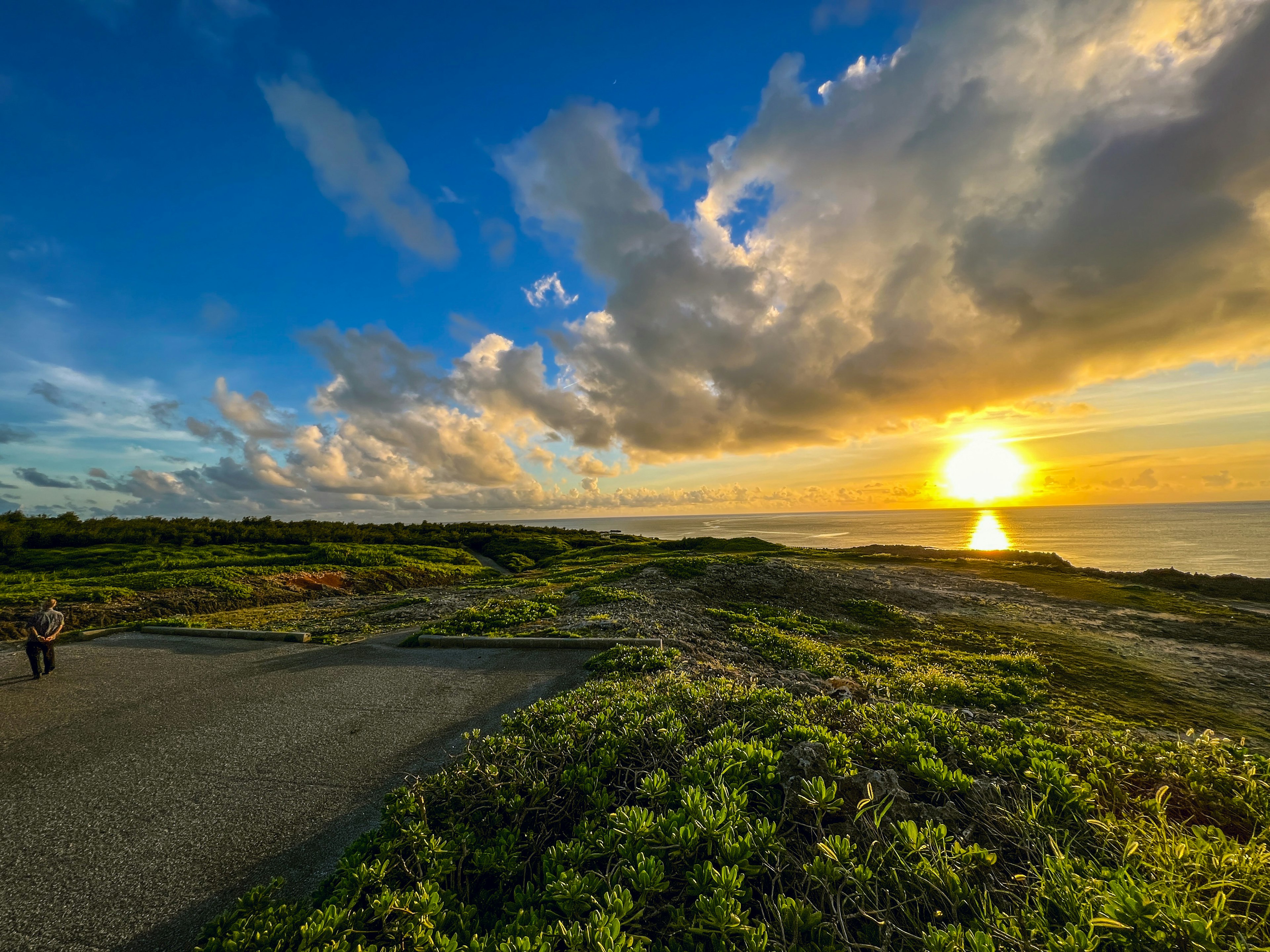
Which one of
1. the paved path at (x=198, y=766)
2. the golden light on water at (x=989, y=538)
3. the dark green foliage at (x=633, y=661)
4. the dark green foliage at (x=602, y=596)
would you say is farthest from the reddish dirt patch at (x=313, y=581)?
the golden light on water at (x=989, y=538)

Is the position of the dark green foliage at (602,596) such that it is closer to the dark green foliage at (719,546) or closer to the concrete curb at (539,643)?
the concrete curb at (539,643)

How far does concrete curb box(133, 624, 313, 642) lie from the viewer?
45.3 ft

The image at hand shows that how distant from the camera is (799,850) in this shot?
4164 mm

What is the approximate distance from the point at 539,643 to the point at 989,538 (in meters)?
116

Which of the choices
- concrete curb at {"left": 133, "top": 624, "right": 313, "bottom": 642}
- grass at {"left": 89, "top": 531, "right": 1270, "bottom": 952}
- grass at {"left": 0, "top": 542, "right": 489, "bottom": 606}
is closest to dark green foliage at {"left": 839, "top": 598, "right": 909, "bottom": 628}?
grass at {"left": 89, "top": 531, "right": 1270, "bottom": 952}

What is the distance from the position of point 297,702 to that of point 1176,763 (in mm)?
13141

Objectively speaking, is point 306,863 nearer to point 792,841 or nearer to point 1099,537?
point 792,841

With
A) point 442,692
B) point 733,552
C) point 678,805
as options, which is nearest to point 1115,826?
point 678,805

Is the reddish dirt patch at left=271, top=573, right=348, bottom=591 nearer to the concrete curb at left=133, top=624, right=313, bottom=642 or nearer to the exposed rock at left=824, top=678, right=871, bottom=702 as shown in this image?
the concrete curb at left=133, top=624, right=313, bottom=642

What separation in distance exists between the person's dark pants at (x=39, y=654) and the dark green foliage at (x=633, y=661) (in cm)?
1233

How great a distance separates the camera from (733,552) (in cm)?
5003

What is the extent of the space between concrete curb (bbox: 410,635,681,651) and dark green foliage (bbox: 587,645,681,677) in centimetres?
40

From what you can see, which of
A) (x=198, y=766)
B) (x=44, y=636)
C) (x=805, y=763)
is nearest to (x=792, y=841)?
(x=805, y=763)

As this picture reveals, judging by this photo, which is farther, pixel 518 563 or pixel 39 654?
pixel 518 563
